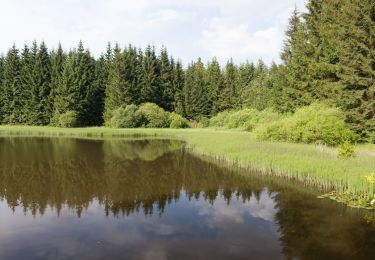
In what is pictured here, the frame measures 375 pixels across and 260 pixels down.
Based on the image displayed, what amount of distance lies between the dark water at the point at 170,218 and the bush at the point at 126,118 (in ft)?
123

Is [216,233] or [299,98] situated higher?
[299,98]

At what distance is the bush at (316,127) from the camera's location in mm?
27078

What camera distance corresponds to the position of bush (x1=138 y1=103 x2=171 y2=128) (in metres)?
60.8

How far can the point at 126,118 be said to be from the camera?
58.8 metres

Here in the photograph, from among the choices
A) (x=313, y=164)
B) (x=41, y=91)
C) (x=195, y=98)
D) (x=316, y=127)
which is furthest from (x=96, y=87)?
(x=313, y=164)

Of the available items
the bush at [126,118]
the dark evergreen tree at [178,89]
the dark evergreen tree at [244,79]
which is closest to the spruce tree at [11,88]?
the bush at [126,118]

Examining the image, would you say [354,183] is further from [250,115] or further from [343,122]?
[250,115]

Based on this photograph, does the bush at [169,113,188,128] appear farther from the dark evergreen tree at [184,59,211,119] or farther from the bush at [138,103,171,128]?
the dark evergreen tree at [184,59,211,119]

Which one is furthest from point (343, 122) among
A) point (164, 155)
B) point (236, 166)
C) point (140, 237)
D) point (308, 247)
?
point (140, 237)

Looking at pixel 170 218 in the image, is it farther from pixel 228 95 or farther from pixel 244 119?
pixel 228 95

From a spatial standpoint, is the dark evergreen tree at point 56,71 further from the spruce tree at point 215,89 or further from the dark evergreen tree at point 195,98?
the spruce tree at point 215,89

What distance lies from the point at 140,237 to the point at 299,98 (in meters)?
32.7

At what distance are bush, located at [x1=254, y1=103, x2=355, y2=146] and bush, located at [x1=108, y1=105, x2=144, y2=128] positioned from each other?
33.5 m

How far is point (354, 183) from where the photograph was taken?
14.5 m
